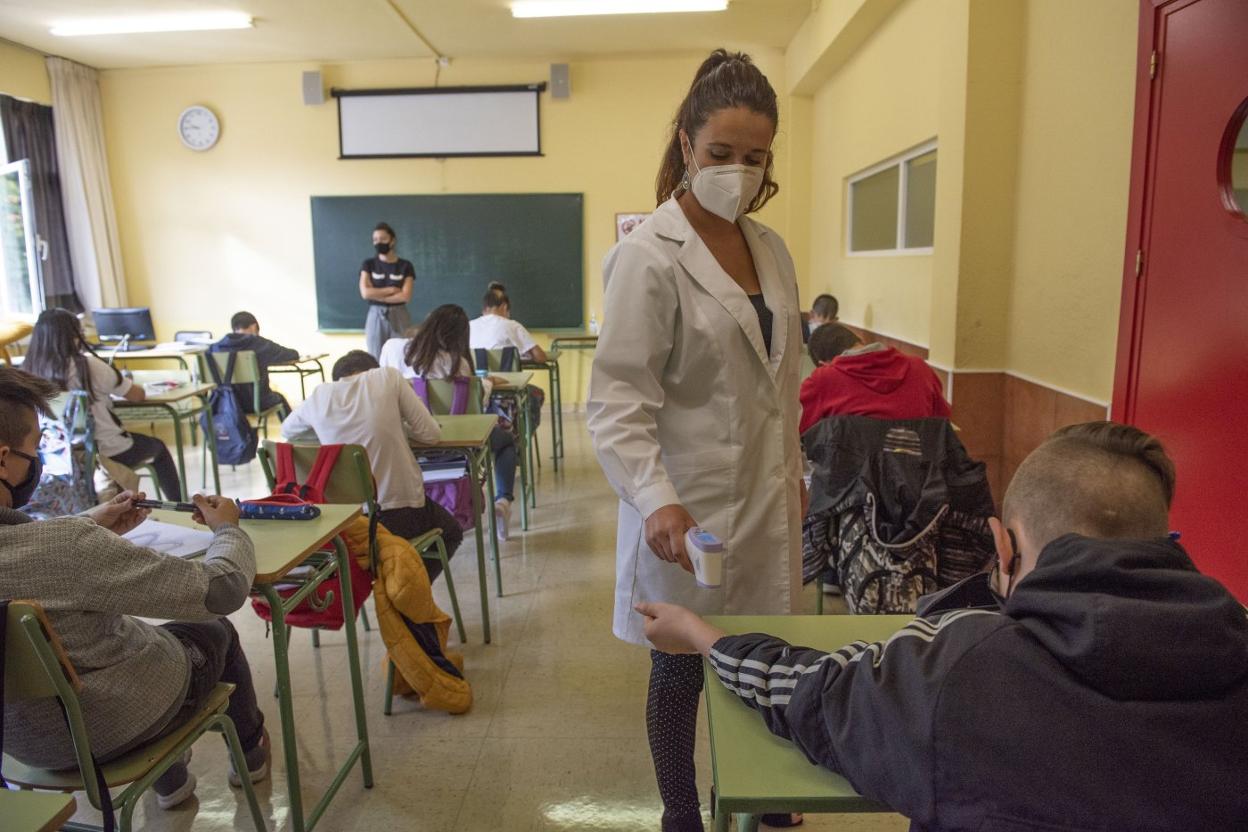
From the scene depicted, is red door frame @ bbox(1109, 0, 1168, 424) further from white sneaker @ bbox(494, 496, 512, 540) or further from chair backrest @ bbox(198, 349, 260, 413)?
chair backrest @ bbox(198, 349, 260, 413)

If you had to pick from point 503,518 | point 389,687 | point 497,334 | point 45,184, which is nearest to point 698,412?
point 389,687

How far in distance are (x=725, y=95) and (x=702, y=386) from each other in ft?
1.54

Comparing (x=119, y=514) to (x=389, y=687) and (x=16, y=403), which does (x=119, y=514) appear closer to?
(x=16, y=403)

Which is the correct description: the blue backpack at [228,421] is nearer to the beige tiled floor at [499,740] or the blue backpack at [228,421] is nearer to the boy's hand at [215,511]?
the beige tiled floor at [499,740]

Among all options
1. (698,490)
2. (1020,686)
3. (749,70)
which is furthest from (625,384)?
(1020,686)

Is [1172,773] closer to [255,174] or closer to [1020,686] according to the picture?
[1020,686]

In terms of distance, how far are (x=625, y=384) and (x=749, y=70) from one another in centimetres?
54

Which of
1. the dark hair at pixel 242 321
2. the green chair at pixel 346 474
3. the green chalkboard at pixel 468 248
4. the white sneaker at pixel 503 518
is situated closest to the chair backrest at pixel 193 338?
the green chalkboard at pixel 468 248

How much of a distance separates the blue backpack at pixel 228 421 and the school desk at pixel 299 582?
3134 mm

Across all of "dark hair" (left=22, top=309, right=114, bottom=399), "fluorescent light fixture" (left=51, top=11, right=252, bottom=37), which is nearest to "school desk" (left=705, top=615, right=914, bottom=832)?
"dark hair" (left=22, top=309, right=114, bottom=399)

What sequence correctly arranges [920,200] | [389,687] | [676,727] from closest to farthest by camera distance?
[676,727] < [389,687] < [920,200]

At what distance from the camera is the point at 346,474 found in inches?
91.3

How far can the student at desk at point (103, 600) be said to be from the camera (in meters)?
1.28

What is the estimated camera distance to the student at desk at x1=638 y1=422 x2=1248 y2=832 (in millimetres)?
703
